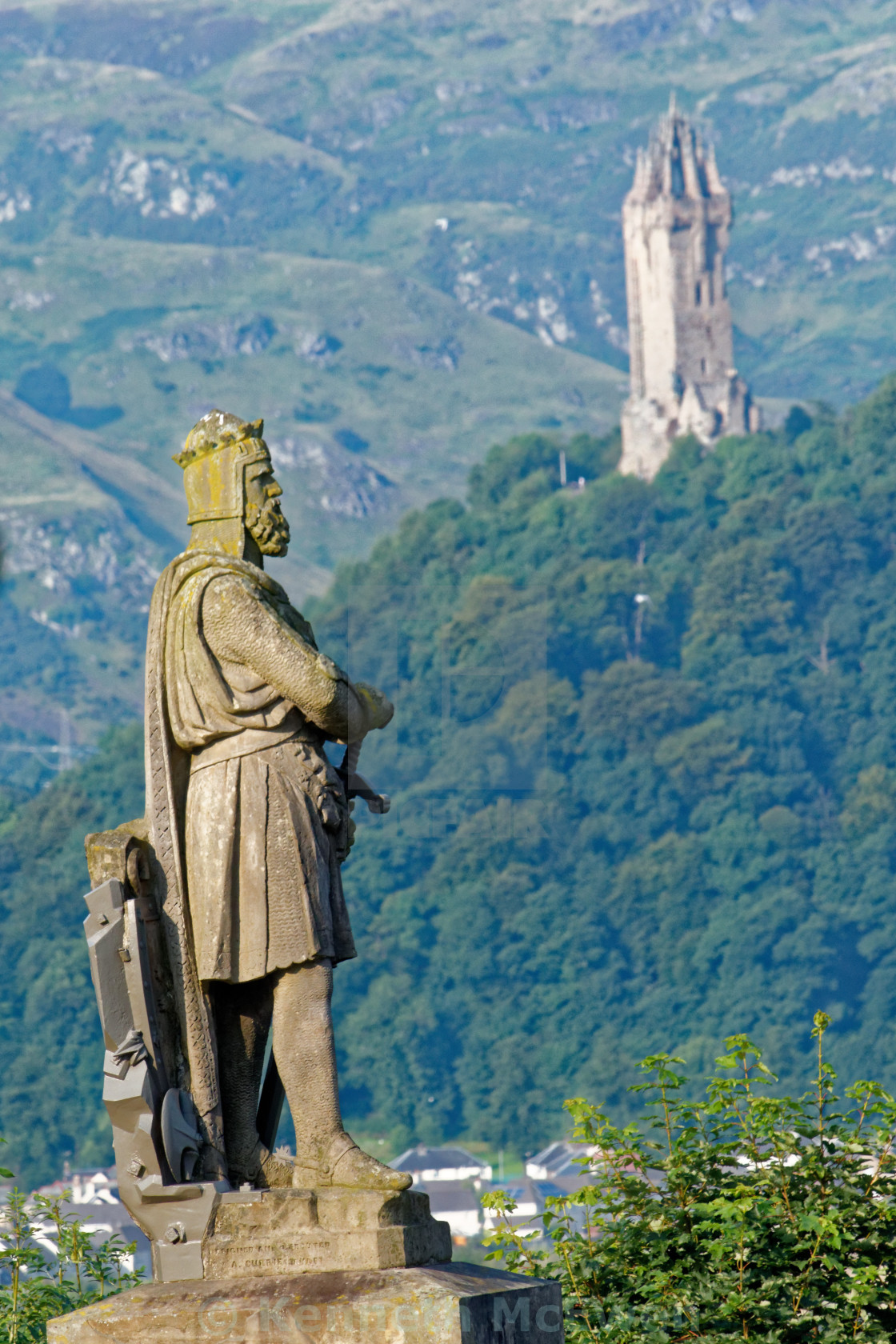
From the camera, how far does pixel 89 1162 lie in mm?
93500

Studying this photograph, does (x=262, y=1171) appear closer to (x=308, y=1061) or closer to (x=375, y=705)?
(x=308, y=1061)

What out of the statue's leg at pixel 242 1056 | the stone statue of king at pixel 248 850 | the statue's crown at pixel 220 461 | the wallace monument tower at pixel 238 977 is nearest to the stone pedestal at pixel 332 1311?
the wallace monument tower at pixel 238 977

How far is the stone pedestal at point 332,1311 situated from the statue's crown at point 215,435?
2.42 meters

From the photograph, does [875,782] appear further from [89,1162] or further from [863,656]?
[89,1162]

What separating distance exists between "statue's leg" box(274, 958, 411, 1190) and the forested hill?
87994mm

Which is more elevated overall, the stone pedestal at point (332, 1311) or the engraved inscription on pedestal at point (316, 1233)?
the engraved inscription on pedestal at point (316, 1233)

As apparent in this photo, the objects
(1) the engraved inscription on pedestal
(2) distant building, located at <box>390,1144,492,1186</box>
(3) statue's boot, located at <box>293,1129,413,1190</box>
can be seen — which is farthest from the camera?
(2) distant building, located at <box>390,1144,492,1186</box>

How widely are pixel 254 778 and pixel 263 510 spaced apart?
0.84m

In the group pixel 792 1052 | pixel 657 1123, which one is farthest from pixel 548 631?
pixel 657 1123

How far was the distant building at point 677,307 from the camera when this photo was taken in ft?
485

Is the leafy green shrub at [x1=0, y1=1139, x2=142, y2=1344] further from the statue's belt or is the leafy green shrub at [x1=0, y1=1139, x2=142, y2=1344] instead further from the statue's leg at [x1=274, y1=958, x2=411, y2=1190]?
the statue's belt

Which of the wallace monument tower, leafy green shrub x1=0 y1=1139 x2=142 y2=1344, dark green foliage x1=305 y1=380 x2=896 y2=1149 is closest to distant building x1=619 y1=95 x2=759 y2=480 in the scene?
dark green foliage x1=305 y1=380 x2=896 y2=1149

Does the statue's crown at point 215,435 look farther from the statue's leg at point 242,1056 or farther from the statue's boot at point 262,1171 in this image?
the statue's boot at point 262,1171

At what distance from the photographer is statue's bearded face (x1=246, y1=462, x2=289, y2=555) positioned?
8.23 m
